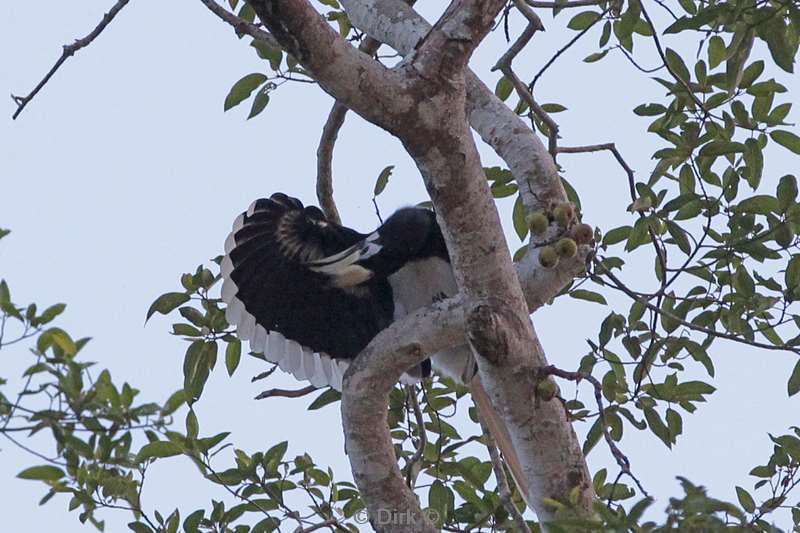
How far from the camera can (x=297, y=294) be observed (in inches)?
143

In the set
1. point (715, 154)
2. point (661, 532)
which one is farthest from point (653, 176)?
point (661, 532)

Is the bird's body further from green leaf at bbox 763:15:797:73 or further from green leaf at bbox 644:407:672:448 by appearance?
green leaf at bbox 763:15:797:73

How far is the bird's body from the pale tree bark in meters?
0.76

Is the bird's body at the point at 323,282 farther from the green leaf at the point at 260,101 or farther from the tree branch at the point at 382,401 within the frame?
the tree branch at the point at 382,401

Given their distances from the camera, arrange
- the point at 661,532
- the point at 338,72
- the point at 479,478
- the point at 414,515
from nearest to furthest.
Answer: the point at 661,532 → the point at 338,72 → the point at 414,515 → the point at 479,478

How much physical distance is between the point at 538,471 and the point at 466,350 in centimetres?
107

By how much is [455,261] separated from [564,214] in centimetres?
32

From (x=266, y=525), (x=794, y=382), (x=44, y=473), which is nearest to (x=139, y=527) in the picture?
(x=266, y=525)

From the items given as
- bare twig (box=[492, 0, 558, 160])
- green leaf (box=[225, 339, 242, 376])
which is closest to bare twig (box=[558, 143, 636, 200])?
bare twig (box=[492, 0, 558, 160])

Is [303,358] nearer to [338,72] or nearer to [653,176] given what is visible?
[653,176]

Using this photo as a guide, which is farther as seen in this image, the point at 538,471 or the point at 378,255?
the point at 378,255

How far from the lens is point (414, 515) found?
8.57ft

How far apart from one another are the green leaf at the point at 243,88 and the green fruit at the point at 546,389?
4.50ft

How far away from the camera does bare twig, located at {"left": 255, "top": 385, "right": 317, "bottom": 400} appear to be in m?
3.23
